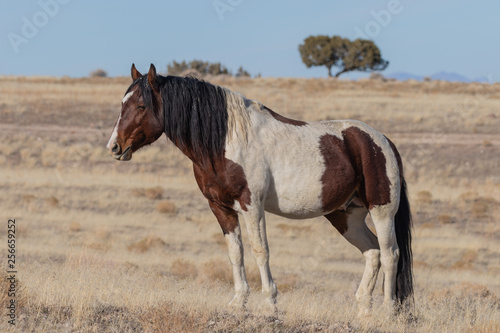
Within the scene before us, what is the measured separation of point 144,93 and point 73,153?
80.2 feet

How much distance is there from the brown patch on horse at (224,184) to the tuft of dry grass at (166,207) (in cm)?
1436

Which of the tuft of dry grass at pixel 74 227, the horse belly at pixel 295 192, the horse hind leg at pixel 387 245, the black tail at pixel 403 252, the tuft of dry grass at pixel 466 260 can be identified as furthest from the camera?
Answer: the tuft of dry grass at pixel 74 227

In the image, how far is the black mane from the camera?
709 cm

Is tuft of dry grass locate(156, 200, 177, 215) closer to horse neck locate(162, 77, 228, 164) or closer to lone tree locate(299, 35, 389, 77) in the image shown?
horse neck locate(162, 77, 228, 164)

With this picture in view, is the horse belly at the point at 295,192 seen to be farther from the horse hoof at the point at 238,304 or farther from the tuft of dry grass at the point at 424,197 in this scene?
the tuft of dry grass at the point at 424,197

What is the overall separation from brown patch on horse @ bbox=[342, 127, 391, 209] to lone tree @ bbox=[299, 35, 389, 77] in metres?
62.7

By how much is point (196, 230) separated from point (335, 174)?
41.4ft

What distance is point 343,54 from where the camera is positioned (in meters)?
70.2

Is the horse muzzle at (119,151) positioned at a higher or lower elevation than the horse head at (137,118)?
lower

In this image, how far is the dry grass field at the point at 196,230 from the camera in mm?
6969

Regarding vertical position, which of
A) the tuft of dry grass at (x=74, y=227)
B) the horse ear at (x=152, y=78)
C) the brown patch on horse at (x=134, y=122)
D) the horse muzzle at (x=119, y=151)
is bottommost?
the tuft of dry grass at (x=74, y=227)

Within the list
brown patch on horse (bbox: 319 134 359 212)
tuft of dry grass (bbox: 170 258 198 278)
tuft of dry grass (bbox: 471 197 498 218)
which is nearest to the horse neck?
brown patch on horse (bbox: 319 134 359 212)

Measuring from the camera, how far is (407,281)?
8227 mm

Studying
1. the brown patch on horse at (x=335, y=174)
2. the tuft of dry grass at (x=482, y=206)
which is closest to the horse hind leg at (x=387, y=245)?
the brown patch on horse at (x=335, y=174)
